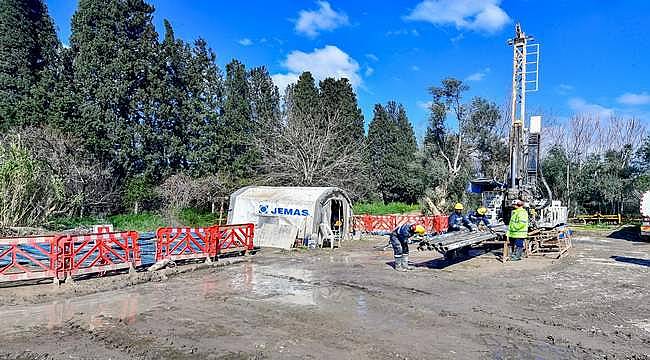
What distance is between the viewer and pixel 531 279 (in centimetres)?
1125

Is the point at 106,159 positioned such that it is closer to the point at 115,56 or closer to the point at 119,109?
the point at 119,109

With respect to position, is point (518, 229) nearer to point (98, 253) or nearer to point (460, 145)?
point (98, 253)

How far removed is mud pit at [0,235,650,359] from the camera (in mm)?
6027

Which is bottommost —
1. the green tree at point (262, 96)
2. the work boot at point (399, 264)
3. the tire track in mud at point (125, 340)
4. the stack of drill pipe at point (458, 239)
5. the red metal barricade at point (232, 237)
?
the tire track in mud at point (125, 340)

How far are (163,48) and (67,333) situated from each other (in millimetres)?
26580

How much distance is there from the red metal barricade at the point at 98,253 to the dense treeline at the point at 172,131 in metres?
8.55

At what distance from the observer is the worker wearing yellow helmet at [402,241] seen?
1209 cm

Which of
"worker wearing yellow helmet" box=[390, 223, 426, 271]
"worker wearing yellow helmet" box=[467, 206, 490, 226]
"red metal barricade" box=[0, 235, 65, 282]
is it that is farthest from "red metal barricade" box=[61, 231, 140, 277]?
"worker wearing yellow helmet" box=[467, 206, 490, 226]

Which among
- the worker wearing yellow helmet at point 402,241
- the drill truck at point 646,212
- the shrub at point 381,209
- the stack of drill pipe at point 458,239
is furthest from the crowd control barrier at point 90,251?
the shrub at point 381,209

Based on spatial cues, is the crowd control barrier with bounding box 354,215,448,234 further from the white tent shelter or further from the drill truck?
the drill truck

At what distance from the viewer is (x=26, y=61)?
2769 centimetres

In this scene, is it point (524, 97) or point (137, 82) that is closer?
point (524, 97)

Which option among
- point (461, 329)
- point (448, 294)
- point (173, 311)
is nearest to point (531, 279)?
point (448, 294)

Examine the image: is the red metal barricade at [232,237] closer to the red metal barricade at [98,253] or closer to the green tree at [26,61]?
the red metal barricade at [98,253]
